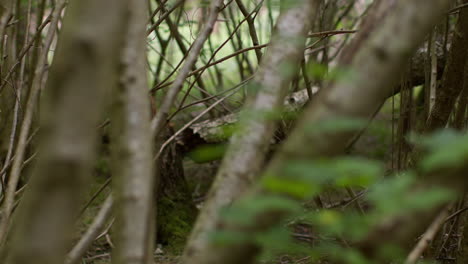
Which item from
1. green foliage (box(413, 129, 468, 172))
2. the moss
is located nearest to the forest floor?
the moss

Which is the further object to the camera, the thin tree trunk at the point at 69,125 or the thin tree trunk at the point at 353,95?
the thin tree trunk at the point at 353,95

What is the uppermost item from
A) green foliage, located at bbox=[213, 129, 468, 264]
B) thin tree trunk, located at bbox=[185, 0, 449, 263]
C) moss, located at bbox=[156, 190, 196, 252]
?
thin tree trunk, located at bbox=[185, 0, 449, 263]

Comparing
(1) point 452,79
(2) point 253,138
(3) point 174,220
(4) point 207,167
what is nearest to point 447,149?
(2) point 253,138

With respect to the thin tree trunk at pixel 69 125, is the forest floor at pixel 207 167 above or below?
below

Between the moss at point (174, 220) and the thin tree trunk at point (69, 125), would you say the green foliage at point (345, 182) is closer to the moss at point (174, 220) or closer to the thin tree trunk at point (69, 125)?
the thin tree trunk at point (69, 125)

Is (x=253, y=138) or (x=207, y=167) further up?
(x=253, y=138)

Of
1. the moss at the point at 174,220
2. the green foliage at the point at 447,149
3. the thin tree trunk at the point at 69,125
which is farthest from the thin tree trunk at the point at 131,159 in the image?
the moss at the point at 174,220

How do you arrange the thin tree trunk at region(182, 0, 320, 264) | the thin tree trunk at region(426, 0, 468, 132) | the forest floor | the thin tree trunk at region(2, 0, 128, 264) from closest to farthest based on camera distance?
the thin tree trunk at region(2, 0, 128, 264) → the thin tree trunk at region(182, 0, 320, 264) → the thin tree trunk at region(426, 0, 468, 132) → the forest floor

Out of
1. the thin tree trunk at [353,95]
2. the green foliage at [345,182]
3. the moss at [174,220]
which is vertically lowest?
the moss at [174,220]

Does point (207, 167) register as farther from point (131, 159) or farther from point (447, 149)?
point (447, 149)

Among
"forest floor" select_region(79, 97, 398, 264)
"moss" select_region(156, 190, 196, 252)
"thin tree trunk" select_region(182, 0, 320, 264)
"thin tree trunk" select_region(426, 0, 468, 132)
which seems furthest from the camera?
"forest floor" select_region(79, 97, 398, 264)

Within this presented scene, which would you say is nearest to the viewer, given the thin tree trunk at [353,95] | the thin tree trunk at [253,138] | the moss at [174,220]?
the thin tree trunk at [353,95]

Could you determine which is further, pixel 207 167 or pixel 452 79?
pixel 207 167

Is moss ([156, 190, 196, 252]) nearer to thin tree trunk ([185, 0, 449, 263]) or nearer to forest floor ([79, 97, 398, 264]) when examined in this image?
forest floor ([79, 97, 398, 264])
